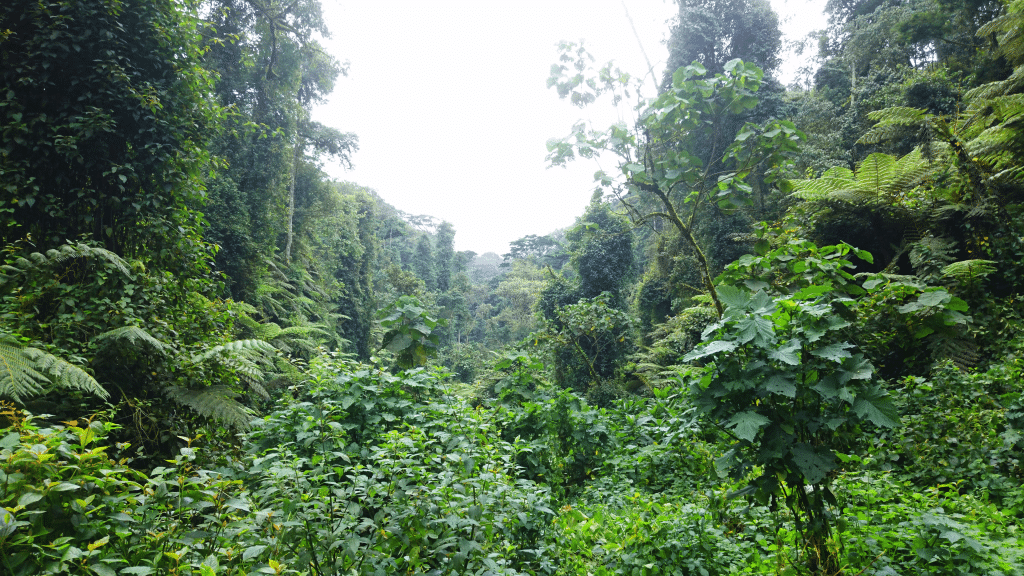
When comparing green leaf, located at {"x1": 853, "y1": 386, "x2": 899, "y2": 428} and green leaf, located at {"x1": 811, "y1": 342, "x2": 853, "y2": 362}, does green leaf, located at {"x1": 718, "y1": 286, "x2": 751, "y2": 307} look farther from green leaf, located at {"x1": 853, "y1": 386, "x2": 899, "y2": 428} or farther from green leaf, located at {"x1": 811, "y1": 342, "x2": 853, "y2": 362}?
green leaf, located at {"x1": 853, "y1": 386, "x2": 899, "y2": 428}

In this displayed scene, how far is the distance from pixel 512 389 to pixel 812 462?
9.96 feet

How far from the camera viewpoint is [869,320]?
3395mm

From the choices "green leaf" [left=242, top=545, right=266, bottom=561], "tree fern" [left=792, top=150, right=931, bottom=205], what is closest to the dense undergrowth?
"green leaf" [left=242, top=545, right=266, bottom=561]

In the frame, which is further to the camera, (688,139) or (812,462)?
(688,139)

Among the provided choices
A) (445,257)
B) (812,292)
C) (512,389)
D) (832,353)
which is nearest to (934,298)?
(812,292)

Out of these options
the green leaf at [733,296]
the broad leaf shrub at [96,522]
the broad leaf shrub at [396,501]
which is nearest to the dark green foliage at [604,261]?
the broad leaf shrub at [396,501]

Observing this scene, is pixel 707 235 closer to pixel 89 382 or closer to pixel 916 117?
pixel 916 117

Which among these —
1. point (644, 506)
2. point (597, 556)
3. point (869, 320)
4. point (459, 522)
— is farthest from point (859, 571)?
point (869, 320)

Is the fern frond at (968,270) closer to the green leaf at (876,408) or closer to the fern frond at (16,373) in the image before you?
the green leaf at (876,408)

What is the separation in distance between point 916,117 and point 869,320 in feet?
17.6

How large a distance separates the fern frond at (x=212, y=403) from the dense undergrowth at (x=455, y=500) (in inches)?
9.1

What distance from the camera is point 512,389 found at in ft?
14.2

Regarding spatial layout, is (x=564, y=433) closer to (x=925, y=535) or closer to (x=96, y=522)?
(x=925, y=535)

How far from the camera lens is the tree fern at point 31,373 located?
2.23m
